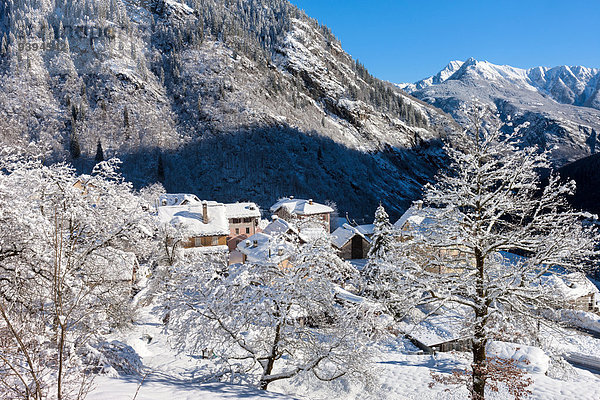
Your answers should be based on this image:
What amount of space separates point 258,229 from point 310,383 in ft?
137

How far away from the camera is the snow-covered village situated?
1008 centimetres

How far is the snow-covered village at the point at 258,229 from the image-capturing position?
10078mm

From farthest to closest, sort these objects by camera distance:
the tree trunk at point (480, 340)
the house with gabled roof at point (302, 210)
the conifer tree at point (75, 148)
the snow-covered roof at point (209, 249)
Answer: the conifer tree at point (75, 148), the house with gabled roof at point (302, 210), the snow-covered roof at point (209, 249), the tree trunk at point (480, 340)

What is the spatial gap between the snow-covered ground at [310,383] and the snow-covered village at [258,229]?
0.17m

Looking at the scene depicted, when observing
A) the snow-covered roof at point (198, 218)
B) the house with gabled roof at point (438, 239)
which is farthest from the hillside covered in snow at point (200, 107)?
the house with gabled roof at point (438, 239)

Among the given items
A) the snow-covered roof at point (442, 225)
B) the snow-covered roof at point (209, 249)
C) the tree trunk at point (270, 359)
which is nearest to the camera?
the snow-covered roof at point (442, 225)

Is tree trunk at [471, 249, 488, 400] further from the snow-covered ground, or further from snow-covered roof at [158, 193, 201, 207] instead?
snow-covered roof at [158, 193, 201, 207]

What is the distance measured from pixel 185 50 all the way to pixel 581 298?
16478cm

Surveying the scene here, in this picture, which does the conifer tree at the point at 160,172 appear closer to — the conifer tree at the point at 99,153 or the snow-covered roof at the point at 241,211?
the conifer tree at the point at 99,153

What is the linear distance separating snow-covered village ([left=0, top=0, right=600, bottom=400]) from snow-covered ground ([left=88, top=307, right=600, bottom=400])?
175 mm

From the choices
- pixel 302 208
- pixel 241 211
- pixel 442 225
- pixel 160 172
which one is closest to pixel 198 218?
pixel 241 211

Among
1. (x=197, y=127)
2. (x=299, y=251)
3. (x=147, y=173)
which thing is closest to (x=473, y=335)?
(x=299, y=251)

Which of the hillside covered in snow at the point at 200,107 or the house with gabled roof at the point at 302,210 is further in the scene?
the hillside covered in snow at the point at 200,107

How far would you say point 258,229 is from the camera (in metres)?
56.5
